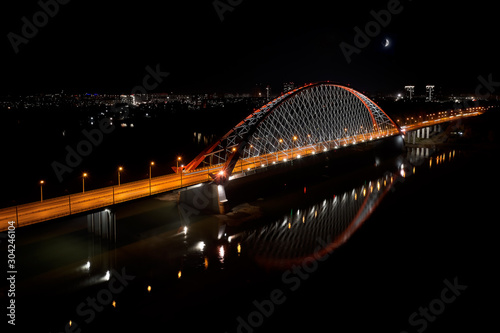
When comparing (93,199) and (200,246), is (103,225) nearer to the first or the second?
(93,199)

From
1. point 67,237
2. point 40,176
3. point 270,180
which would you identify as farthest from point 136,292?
point 40,176

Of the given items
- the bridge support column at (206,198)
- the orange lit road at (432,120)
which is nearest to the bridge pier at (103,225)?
the bridge support column at (206,198)

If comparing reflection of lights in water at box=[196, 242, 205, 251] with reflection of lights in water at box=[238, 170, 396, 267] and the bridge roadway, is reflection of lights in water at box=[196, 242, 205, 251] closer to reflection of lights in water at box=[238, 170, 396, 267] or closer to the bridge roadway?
reflection of lights in water at box=[238, 170, 396, 267]
